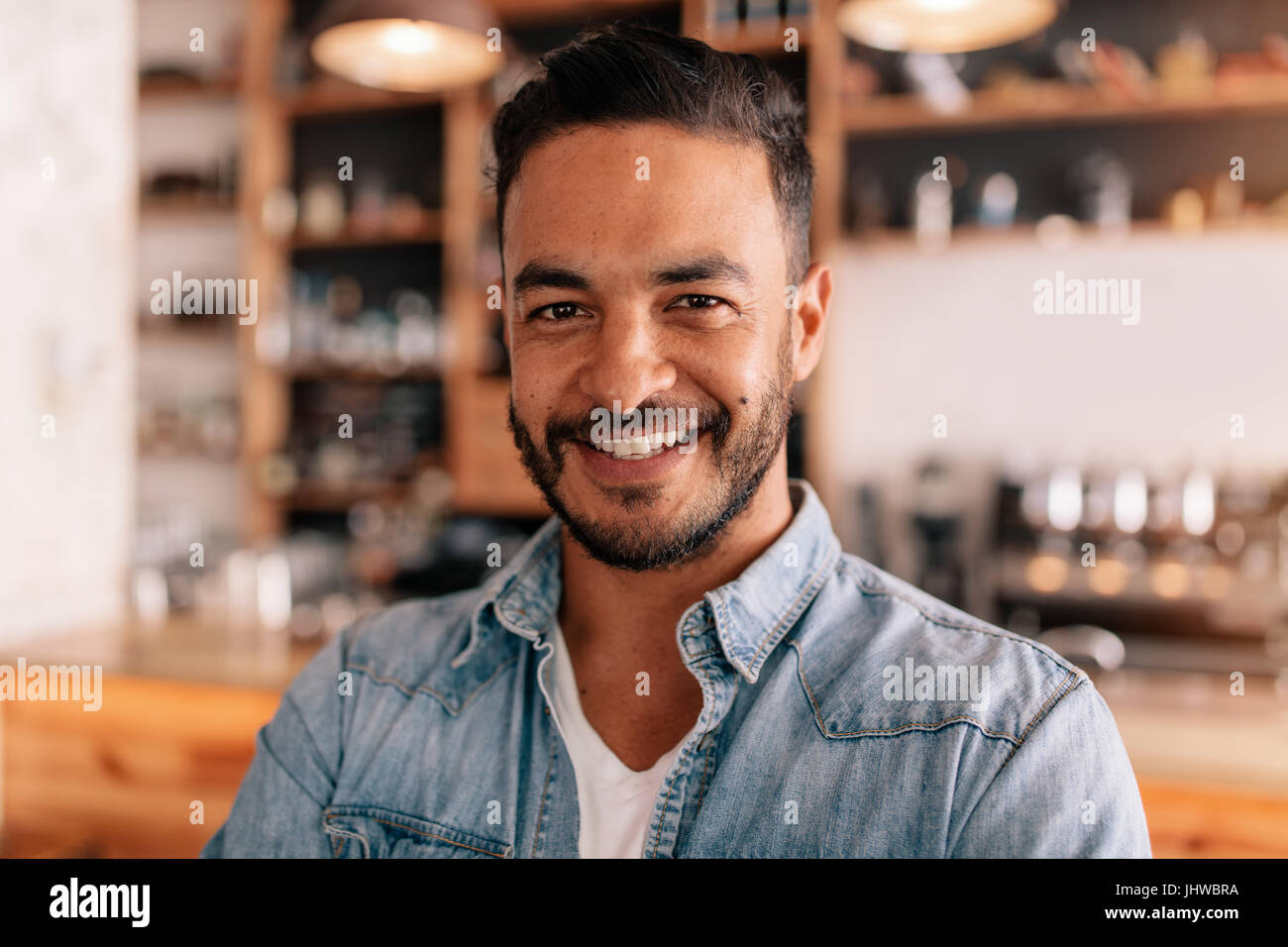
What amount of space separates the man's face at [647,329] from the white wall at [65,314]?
226 cm

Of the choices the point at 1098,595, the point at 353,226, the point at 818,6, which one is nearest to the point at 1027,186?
the point at 818,6

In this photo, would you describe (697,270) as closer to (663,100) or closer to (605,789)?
(663,100)

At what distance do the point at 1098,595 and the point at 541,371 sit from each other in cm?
251

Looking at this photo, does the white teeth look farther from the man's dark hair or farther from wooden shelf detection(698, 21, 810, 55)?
wooden shelf detection(698, 21, 810, 55)

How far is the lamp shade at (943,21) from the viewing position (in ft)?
6.06

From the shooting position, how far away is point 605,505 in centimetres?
109

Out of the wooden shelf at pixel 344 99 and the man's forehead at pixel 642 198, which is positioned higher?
the wooden shelf at pixel 344 99

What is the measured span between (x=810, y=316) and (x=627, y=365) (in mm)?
331

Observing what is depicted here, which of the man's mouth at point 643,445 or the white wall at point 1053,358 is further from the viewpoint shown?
the white wall at point 1053,358

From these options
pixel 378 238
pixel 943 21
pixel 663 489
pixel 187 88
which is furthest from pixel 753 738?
pixel 187 88

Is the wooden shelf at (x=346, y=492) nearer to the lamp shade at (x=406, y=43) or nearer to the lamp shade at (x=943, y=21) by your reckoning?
the lamp shade at (x=406, y=43)

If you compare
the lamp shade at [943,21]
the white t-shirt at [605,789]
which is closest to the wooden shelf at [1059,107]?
the lamp shade at [943,21]

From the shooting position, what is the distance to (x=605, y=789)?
41.9 inches

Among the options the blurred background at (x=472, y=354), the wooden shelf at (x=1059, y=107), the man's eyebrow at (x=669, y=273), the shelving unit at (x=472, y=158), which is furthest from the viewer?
the shelving unit at (x=472, y=158)
